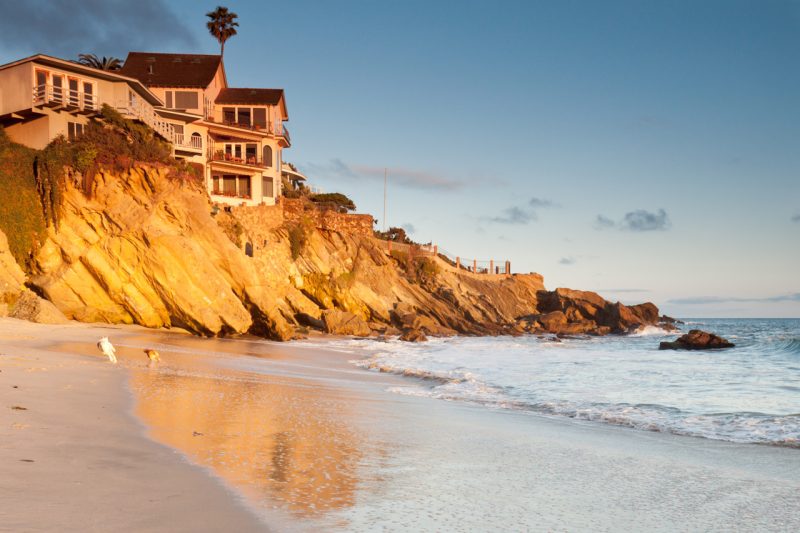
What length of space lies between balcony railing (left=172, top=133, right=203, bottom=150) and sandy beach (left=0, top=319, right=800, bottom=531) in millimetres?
32493

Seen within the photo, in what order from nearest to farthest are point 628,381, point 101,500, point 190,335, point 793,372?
point 101,500 < point 628,381 < point 793,372 < point 190,335

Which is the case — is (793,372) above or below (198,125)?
below

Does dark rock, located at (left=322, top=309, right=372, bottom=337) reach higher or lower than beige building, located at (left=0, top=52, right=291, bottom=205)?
lower

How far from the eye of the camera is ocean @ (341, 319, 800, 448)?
11305 millimetres

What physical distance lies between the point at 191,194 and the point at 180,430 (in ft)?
78.0

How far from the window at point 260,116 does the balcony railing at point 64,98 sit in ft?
66.3

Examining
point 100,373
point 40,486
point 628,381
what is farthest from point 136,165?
point 40,486

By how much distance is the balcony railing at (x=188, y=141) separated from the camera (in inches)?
1666

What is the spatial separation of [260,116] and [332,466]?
159ft

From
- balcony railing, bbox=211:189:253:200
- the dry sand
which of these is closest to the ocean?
the dry sand

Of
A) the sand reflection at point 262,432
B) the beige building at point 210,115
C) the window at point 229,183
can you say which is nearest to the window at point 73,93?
the beige building at point 210,115

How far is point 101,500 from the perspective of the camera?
459 centimetres

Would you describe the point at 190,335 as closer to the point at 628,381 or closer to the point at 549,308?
the point at 628,381

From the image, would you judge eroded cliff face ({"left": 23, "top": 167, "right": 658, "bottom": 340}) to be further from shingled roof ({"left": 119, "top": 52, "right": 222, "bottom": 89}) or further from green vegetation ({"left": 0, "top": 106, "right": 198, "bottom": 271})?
shingled roof ({"left": 119, "top": 52, "right": 222, "bottom": 89})
